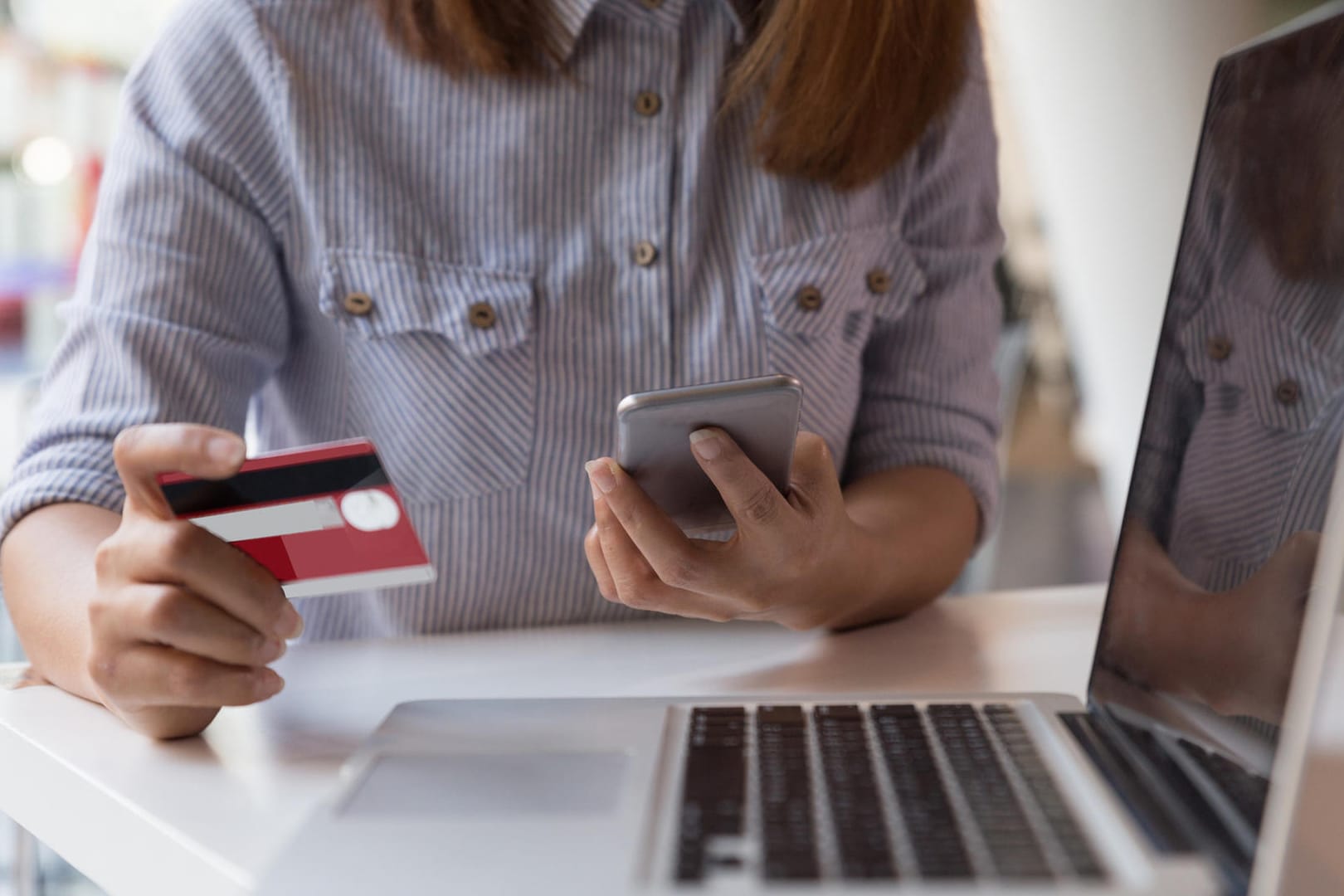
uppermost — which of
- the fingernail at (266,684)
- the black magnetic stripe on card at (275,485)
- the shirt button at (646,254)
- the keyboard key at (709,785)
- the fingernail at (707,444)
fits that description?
the shirt button at (646,254)

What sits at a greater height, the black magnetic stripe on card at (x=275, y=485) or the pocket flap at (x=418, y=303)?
the pocket flap at (x=418, y=303)

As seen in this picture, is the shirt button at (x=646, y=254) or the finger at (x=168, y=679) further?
the shirt button at (x=646, y=254)

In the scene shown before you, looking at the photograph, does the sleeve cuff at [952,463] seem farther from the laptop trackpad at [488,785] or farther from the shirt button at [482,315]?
the laptop trackpad at [488,785]

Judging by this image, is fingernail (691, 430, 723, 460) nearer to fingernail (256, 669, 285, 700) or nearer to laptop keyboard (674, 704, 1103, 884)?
laptop keyboard (674, 704, 1103, 884)

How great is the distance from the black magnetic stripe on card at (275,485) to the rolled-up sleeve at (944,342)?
0.53 m

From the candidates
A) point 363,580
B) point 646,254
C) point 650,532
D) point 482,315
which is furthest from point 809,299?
point 363,580

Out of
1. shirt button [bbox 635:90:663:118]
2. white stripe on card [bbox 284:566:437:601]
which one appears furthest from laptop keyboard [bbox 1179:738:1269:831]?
shirt button [bbox 635:90:663:118]

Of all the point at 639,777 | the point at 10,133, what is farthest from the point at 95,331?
the point at 10,133

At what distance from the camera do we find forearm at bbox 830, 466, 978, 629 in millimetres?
820

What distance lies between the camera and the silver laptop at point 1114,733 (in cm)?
43

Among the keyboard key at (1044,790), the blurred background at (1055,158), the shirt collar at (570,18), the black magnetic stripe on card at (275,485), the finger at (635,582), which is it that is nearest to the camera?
the keyboard key at (1044,790)

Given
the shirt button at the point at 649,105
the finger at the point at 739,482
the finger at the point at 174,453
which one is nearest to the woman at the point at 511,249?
the shirt button at the point at 649,105

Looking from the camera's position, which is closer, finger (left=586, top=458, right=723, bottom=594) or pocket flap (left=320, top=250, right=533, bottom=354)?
finger (left=586, top=458, right=723, bottom=594)

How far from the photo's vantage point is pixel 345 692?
2.39 feet
